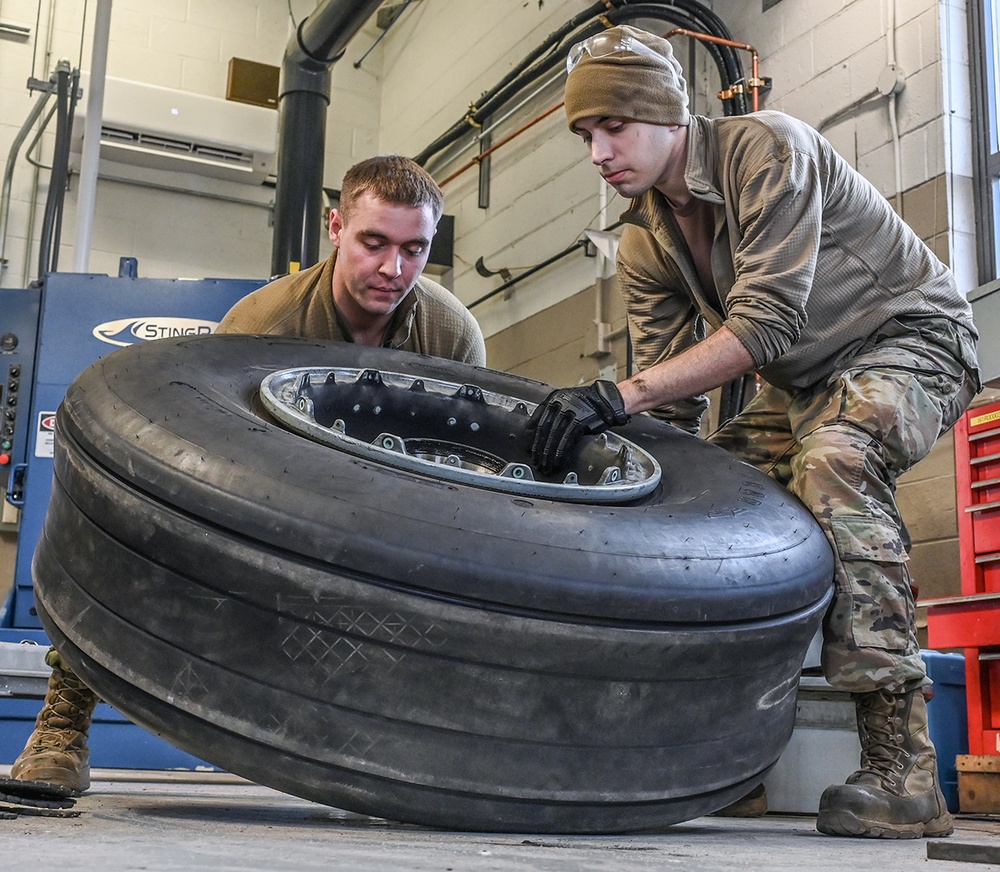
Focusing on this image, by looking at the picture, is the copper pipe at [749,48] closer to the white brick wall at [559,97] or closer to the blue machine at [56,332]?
the white brick wall at [559,97]

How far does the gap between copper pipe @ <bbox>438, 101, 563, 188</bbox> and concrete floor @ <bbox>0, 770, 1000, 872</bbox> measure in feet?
16.2

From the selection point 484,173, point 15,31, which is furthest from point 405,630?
point 15,31

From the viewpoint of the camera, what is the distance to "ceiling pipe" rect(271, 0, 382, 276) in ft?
19.9

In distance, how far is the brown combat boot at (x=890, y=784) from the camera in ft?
4.97

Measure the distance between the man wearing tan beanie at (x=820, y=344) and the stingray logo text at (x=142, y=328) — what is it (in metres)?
2.36

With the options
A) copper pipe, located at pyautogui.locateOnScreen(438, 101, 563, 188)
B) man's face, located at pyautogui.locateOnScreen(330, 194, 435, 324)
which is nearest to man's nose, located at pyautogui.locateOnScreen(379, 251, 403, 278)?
man's face, located at pyautogui.locateOnScreen(330, 194, 435, 324)

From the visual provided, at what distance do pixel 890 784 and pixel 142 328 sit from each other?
3161mm

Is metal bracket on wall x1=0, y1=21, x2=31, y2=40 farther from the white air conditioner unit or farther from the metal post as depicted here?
the metal post

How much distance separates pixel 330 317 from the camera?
6.77ft

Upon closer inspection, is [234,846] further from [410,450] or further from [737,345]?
[737,345]

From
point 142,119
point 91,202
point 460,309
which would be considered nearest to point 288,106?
point 142,119

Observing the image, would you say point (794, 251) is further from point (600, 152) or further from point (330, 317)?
point (330, 317)

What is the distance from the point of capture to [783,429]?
2.08 meters

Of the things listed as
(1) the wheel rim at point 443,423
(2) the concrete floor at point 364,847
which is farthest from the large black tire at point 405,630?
(1) the wheel rim at point 443,423
